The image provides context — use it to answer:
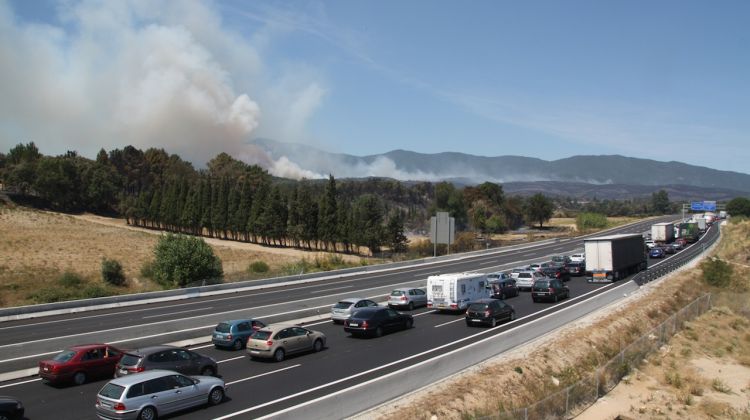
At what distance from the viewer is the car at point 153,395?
571 inches

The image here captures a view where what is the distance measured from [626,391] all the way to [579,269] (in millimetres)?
28483

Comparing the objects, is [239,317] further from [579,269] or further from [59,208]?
[59,208]

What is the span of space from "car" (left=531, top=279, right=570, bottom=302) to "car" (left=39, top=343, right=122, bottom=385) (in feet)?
82.0

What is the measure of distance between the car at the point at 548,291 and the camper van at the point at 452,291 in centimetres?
499

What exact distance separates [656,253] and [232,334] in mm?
60701

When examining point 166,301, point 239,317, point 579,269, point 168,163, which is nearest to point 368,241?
point 579,269

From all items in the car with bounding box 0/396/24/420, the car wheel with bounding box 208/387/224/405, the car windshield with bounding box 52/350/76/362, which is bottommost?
the car wheel with bounding box 208/387/224/405

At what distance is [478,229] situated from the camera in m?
144

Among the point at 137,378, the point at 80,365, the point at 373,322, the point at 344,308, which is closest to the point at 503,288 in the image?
the point at 344,308

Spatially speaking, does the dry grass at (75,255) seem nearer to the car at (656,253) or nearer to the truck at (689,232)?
the car at (656,253)

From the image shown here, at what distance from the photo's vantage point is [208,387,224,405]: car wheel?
16.4 m

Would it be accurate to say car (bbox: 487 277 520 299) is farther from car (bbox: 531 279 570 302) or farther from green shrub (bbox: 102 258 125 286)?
green shrub (bbox: 102 258 125 286)

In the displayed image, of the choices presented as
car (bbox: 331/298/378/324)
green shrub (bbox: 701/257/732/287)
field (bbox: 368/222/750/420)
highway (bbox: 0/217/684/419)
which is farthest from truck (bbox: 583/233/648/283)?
car (bbox: 331/298/378/324)

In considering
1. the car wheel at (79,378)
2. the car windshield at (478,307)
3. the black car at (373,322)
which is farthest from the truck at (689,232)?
the car wheel at (79,378)
